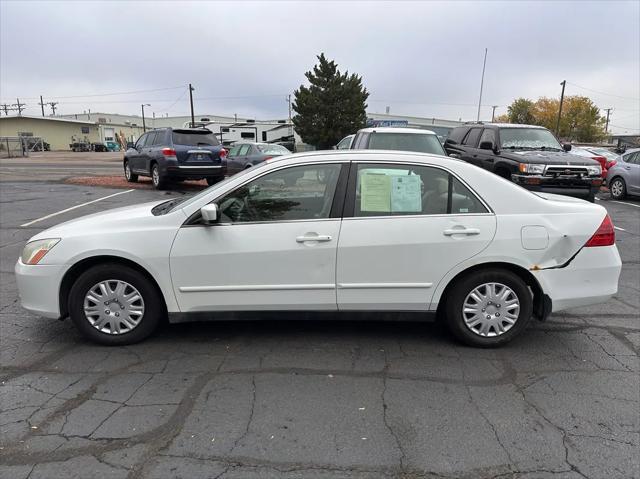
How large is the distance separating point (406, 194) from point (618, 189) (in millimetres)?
13019

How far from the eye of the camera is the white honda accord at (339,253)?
3.65 m

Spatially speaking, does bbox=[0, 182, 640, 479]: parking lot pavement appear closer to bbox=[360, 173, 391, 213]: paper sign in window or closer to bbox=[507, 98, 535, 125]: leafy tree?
bbox=[360, 173, 391, 213]: paper sign in window

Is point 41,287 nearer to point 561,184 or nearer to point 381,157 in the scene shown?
point 381,157

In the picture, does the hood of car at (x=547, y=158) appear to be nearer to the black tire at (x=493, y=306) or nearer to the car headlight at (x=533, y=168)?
the car headlight at (x=533, y=168)

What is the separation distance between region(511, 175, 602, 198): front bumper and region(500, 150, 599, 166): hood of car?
0.29 meters

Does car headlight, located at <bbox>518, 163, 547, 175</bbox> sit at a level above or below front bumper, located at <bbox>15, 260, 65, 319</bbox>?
above

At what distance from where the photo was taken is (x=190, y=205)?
3.77 meters

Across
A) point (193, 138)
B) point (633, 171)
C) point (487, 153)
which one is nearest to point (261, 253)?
point (487, 153)

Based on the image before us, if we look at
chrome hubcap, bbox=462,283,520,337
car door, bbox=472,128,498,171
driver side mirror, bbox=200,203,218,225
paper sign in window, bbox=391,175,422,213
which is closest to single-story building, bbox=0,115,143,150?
car door, bbox=472,128,498,171

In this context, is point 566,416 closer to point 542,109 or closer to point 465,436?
point 465,436

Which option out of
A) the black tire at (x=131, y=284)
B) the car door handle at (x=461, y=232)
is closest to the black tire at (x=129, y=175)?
the black tire at (x=131, y=284)

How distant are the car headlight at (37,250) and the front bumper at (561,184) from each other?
8.06 m

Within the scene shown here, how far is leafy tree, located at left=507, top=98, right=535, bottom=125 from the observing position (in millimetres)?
71281

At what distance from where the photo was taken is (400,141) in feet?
31.3
